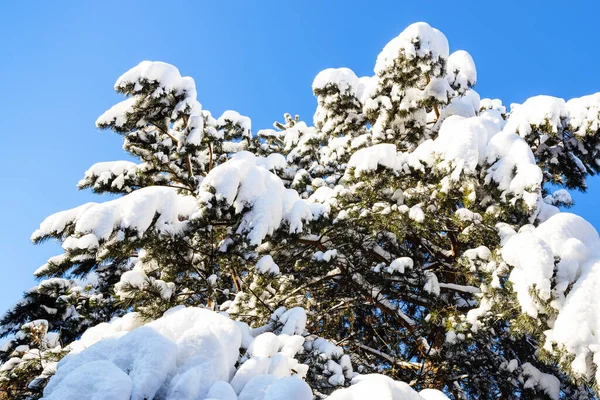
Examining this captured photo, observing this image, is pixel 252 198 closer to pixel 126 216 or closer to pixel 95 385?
pixel 126 216

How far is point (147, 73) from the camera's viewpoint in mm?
5820

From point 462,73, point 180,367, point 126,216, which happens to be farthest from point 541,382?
point 462,73

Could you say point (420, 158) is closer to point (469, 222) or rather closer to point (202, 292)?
point (469, 222)

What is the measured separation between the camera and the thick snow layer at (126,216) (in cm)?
321

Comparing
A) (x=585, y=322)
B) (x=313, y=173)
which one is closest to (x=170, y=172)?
(x=313, y=173)

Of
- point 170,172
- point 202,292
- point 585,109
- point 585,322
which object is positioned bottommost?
point 585,322

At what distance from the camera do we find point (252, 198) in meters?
3.97

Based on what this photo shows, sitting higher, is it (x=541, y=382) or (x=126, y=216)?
(x=126, y=216)

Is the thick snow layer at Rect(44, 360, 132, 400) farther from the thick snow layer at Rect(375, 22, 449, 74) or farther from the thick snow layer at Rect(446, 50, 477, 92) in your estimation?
the thick snow layer at Rect(446, 50, 477, 92)

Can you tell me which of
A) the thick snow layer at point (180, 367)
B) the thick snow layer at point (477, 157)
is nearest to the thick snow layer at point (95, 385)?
the thick snow layer at point (180, 367)

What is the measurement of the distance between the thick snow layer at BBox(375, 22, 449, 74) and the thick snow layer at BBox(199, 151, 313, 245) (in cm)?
383

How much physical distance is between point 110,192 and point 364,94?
15.7 ft

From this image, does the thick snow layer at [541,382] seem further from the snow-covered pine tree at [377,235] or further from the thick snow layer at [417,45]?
the thick snow layer at [417,45]

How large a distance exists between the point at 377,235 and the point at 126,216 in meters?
3.77
